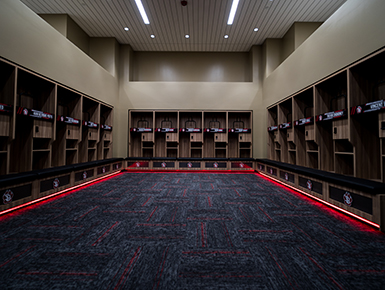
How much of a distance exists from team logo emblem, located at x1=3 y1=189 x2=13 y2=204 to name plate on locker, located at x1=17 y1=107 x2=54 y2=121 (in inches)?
46.4

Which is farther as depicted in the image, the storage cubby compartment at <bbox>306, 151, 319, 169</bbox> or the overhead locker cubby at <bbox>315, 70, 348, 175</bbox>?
the storage cubby compartment at <bbox>306, 151, 319, 169</bbox>

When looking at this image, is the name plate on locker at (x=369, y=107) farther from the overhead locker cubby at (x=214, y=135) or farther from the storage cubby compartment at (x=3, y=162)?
the storage cubby compartment at (x=3, y=162)

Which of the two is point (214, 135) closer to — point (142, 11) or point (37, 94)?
point (142, 11)

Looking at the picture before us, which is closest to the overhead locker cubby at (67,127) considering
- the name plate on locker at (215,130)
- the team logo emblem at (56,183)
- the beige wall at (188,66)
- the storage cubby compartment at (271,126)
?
the team logo emblem at (56,183)

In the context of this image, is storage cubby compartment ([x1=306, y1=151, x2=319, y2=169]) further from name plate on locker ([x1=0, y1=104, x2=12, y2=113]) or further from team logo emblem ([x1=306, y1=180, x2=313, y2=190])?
name plate on locker ([x1=0, y1=104, x2=12, y2=113])

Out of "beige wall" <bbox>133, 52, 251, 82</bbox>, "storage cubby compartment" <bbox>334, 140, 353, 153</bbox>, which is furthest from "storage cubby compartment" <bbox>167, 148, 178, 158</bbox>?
"storage cubby compartment" <bbox>334, 140, 353, 153</bbox>

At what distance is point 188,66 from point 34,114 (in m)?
4.98

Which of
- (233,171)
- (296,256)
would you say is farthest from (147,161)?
(296,256)

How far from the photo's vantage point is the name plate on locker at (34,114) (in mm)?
2578

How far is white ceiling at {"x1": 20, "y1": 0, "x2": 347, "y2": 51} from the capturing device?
407cm

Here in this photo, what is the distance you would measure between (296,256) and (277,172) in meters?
2.98

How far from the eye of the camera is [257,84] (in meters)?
5.91

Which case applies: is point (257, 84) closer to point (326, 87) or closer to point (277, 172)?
point (326, 87)

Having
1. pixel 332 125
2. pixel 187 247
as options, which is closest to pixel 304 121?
pixel 332 125
